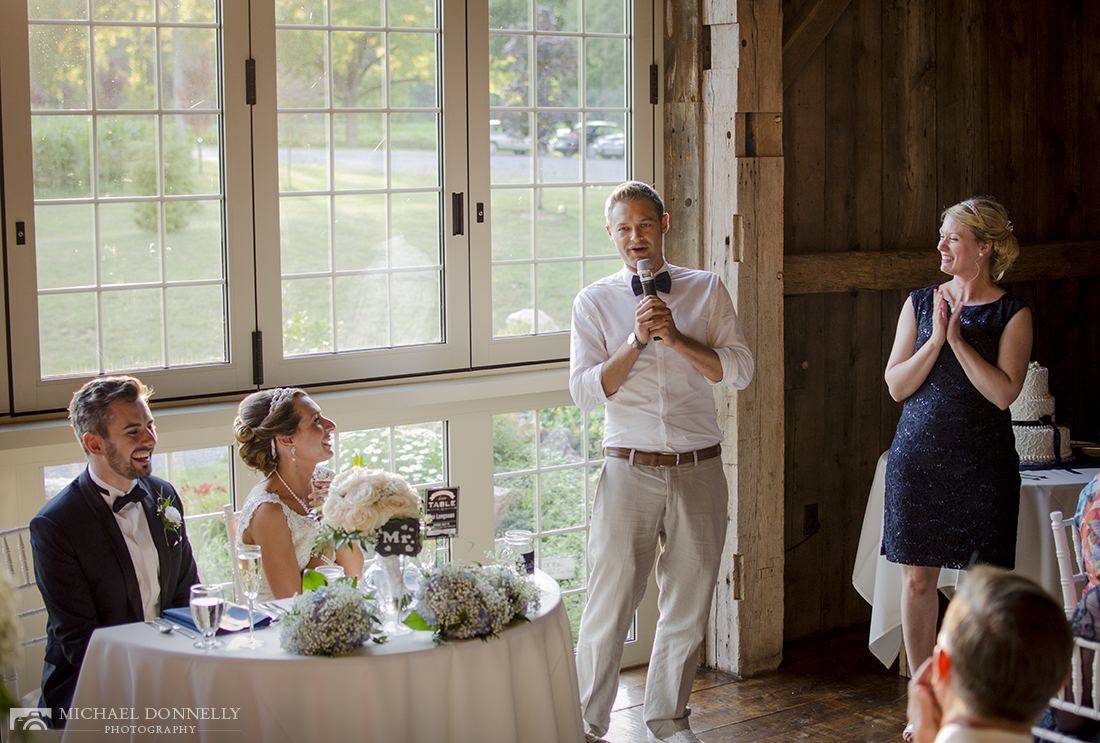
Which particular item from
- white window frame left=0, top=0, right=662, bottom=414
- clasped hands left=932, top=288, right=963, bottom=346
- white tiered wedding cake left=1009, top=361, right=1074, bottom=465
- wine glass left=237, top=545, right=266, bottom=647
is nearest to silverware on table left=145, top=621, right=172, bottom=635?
wine glass left=237, top=545, right=266, bottom=647

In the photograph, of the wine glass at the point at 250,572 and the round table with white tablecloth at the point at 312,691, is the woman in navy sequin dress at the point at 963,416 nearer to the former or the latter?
the round table with white tablecloth at the point at 312,691

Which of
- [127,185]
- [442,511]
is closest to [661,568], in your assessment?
[442,511]

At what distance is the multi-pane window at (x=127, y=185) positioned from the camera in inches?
125

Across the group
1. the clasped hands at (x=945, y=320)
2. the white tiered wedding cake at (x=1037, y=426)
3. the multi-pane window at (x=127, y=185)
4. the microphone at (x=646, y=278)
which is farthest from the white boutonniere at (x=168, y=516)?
the white tiered wedding cake at (x=1037, y=426)

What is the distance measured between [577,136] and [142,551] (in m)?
2.24

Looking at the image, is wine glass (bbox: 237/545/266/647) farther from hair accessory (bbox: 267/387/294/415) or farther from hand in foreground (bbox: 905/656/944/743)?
hand in foreground (bbox: 905/656/944/743)

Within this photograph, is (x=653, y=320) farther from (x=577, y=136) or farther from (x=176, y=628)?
(x=176, y=628)

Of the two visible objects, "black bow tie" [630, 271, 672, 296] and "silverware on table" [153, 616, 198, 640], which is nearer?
"silverware on table" [153, 616, 198, 640]

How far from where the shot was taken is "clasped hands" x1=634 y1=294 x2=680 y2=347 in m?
3.17

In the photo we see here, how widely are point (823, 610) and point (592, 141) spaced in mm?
2283

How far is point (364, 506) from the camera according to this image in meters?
2.36

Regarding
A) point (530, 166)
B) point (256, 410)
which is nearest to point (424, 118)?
point (530, 166)

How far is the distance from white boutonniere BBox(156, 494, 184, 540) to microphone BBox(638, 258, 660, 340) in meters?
1.44

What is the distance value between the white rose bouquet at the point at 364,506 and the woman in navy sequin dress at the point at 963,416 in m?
1.82
